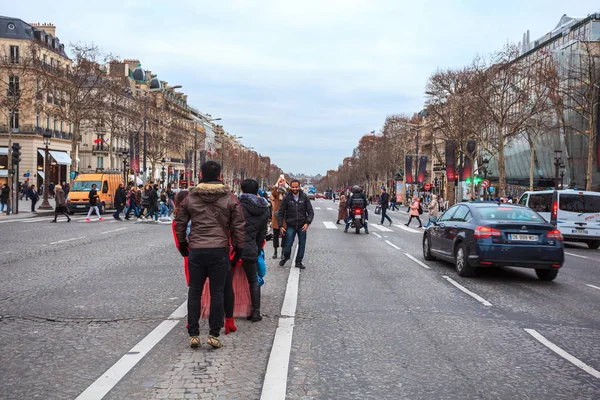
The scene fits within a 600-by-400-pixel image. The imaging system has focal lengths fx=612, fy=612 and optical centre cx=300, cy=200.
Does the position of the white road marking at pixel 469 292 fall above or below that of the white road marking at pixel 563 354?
below

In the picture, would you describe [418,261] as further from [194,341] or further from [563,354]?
[194,341]

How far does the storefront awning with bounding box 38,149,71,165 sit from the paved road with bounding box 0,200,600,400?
5198 centimetres

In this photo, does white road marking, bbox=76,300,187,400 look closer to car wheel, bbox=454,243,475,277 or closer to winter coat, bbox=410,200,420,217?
car wheel, bbox=454,243,475,277

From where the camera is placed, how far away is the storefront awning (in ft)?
198

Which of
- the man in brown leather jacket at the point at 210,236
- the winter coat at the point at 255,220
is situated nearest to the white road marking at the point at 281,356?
the man in brown leather jacket at the point at 210,236

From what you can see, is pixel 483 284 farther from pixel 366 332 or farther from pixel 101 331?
pixel 101 331

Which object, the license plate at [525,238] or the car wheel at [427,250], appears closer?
the license plate at [525,238]

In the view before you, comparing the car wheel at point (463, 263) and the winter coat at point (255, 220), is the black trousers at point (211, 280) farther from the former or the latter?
the car wheel at point (463, 263)

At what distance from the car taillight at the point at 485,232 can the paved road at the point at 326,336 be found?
810mm

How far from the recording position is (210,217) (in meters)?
5.46

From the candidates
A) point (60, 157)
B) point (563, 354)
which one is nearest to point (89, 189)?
point (60, 157)

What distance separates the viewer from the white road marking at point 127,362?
4.34 m

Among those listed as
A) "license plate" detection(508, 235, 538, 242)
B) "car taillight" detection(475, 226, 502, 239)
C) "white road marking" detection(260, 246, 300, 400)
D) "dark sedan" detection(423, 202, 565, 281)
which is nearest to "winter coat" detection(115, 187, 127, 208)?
"dark sedan" detection(423, 202, 565, 281)

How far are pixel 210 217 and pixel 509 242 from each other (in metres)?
6.74
